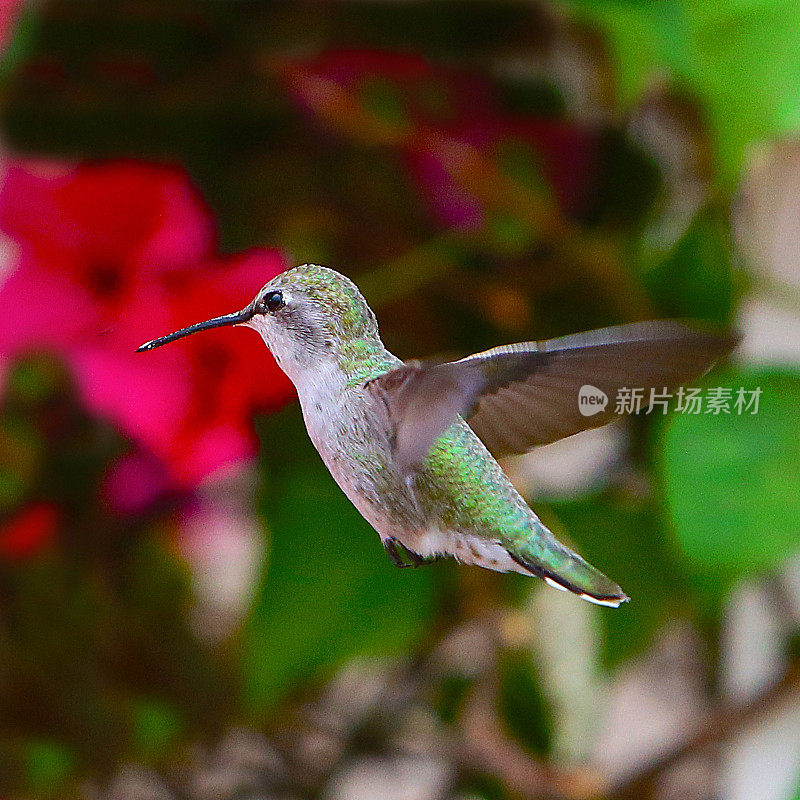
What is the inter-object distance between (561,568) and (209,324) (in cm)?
3

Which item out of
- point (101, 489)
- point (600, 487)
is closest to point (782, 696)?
point (600, 487)

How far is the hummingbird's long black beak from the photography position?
0.05 m

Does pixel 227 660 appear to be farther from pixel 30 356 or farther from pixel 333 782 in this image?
pixel 30 356

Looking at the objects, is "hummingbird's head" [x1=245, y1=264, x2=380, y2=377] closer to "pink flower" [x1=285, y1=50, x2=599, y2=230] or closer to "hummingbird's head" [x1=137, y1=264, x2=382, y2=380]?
"hummingbird's head" [x1=137, y1=264, x2=382, y2=380]

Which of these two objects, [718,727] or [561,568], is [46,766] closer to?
[718,727]

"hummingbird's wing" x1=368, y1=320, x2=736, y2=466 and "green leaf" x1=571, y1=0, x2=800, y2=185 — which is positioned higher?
"green leaf" x1=571, y1=0, x2=800, y2=185

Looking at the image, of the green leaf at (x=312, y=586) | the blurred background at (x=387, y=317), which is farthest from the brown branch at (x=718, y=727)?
the green leaf at (x=312, y=586)

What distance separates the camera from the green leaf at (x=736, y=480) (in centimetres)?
12

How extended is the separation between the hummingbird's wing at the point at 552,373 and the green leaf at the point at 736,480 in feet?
0.21

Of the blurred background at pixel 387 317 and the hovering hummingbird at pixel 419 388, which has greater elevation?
the hovering hummingbird at pixel 419 388

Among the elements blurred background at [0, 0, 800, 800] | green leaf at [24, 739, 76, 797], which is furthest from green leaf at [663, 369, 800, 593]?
green leaf at [24, 739, 76, 797]

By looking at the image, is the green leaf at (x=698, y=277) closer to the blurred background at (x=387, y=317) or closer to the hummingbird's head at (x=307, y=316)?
the blurred background at (x=387, y=317)

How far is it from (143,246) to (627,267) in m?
0.17

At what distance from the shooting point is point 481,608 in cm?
27
